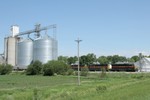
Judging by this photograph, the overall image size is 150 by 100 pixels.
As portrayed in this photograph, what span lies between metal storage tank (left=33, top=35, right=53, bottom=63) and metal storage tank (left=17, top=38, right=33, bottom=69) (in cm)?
863

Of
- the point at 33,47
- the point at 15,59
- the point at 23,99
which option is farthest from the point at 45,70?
the point at 23,99

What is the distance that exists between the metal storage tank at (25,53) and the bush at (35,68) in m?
27.0

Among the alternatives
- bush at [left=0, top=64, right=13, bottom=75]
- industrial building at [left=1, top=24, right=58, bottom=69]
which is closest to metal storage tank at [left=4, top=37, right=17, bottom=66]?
industrial building at [left=1, top=24, right=58, bottom=69]

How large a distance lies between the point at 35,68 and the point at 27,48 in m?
30.7

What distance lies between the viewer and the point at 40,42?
146125 mm

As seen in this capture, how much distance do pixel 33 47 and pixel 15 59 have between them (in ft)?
56.7

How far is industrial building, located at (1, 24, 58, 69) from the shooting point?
144800 millimetres

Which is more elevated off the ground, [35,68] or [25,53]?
[25,53]

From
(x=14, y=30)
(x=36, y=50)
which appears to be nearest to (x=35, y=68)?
(x=36, y=50)

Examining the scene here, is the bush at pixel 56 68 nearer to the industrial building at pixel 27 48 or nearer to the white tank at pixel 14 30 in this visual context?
the industrial building at pixel 27 48

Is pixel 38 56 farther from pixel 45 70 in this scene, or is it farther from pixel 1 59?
pixel 1 59

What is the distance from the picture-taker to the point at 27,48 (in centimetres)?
15625

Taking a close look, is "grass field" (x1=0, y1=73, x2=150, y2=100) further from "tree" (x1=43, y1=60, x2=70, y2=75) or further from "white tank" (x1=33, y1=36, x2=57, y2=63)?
"white tank" (x1=33, y1=36, x2=57, y2=63)

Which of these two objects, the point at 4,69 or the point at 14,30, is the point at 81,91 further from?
the point at 14,30
